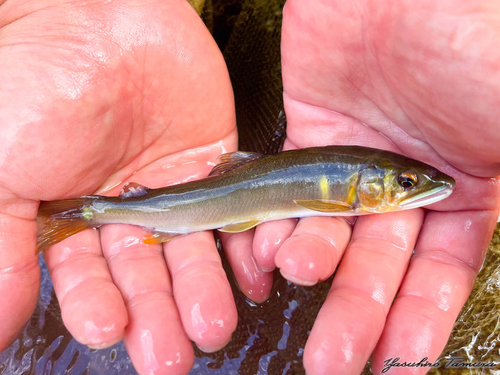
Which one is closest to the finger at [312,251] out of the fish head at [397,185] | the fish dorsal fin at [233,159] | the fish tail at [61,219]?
the fish head at [397,185]

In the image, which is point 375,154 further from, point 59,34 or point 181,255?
point 59,34

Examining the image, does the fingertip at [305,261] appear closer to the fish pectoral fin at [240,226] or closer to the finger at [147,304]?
the fish pectoral fin at [240,226]

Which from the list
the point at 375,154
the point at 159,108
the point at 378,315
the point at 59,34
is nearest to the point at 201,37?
the point at 159,108

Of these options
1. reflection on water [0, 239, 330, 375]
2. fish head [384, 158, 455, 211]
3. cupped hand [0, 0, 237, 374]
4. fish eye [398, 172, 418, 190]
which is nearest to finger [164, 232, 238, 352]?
cupped hand [0, 0, 237, 374]

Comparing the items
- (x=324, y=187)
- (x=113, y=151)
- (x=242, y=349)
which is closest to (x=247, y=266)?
(x=324, y=187)

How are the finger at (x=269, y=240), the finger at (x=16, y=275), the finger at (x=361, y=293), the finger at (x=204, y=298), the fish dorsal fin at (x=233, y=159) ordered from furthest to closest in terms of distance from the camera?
the fish dorsal fin at (x=233, y=159) → the finger at (x=269, y=240) → the finger at (x=16, y=275) → the finger at (x=204, y=298) → the finger at (x=361, y=293)

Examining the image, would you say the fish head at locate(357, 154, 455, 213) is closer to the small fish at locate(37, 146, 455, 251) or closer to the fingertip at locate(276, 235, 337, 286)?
the small fish at locate(37, 146, 455, 251)

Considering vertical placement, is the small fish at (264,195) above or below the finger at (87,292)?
above
